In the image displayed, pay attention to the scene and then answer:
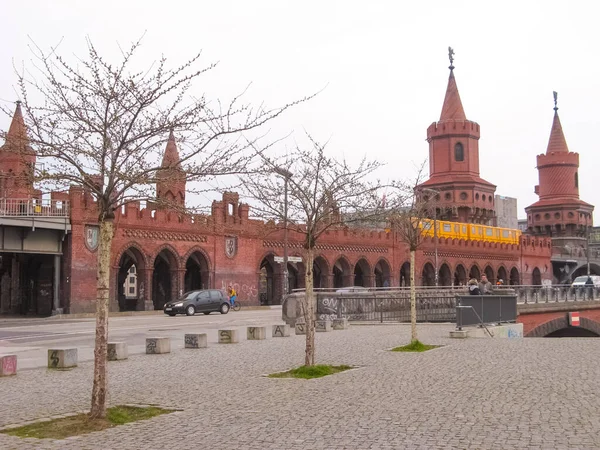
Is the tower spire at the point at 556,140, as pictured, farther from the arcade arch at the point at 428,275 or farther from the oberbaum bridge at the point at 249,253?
the arcade arch at the point at 428,275

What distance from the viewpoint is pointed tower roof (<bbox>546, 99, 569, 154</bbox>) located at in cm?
8681

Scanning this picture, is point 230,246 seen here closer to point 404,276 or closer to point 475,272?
point 404,276

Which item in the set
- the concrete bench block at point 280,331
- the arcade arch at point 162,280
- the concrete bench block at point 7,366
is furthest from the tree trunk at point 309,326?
the arcade arch at point 162,280

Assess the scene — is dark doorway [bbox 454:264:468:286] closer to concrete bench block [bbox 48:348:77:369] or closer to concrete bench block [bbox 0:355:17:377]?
concrete bench block [bbox 48:348:77:369]

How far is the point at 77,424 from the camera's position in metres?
7.79

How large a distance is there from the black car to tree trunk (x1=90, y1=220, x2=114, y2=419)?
2774 cm

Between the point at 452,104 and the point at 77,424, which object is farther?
the point at 452,104

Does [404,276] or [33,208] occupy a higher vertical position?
[33,208]

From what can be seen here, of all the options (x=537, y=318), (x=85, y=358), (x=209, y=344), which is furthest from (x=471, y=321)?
(x=537, y=318)

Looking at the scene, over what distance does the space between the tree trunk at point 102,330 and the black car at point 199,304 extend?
91.0ft

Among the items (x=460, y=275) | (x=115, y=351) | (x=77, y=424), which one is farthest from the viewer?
(x=460, y=275)

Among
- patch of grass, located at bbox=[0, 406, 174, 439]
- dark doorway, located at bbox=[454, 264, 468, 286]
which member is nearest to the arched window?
dark doorway, located at bbox=[454, 264, 468, 286]

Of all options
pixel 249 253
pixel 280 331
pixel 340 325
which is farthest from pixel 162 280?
pixel 280 331

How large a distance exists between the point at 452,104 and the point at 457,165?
6.99 metres
